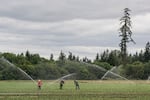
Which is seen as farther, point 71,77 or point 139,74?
point 139,74

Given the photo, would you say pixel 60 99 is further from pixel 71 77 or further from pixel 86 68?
pixel 71 77

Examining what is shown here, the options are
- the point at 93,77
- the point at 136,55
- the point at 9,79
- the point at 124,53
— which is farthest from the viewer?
the point at 136,55

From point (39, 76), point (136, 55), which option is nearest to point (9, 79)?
point (39, 76)

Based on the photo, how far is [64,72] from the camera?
106 m

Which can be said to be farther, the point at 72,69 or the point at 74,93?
the point at 72,69

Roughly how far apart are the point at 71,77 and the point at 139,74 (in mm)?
22321

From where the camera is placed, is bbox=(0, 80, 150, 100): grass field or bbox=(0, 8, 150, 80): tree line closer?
bbox=(0, 80, 150, 100): grass field

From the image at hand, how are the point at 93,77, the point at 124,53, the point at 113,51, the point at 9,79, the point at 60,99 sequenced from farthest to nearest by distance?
the point at 113,51 < the point at 124,53 < the point at 93,77 < the point at 9,79 < the point at 60,99

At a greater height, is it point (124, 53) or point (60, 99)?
point (124, 53)

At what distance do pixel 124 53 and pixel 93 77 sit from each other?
18.0 metres

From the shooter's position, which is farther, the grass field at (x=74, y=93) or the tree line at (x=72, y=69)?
the tree line at (x=72, y=69)

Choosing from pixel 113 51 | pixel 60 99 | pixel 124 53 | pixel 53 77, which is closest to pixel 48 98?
pixel 60 99

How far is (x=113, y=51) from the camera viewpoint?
169m

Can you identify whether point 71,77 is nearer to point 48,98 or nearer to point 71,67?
point 71,67
